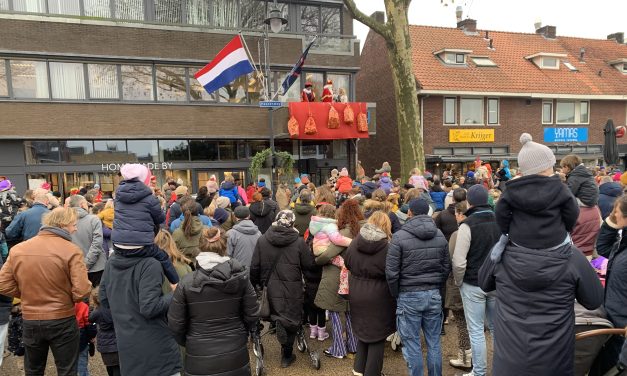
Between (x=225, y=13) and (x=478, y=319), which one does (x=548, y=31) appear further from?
(x=478, y=319)

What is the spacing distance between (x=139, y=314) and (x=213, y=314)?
68cm

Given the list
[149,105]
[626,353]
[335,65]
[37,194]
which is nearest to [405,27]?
[335,65]

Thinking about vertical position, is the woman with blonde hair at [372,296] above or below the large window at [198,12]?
below

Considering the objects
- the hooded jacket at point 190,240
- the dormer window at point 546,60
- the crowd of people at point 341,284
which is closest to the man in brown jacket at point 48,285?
the crowd of people at point 341,284

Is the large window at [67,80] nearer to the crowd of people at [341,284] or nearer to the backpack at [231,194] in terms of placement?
the backpack at [231,194]

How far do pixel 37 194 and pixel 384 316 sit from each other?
4.77 meters

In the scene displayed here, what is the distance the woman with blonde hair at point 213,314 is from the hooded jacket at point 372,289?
4.07ft

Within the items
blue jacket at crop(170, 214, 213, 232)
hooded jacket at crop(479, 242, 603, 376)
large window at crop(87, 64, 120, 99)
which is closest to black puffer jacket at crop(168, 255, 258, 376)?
hooded jacket at crop(479, 242, 603, 376)

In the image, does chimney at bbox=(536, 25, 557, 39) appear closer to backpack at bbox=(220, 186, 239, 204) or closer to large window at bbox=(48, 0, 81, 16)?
backpack at bbox=(220, 186, 239, 204)

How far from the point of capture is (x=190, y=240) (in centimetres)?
507

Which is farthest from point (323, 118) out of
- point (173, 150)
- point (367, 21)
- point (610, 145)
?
point (610, 145)

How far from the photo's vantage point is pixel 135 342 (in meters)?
3.30

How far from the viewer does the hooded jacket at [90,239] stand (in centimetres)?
518

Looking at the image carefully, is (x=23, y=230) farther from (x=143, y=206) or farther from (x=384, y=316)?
(x=384, y=316)
